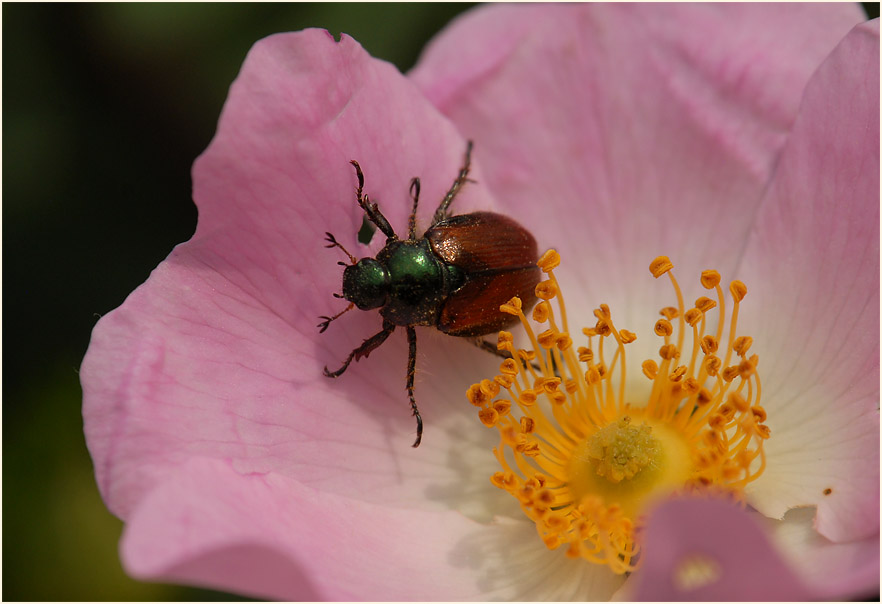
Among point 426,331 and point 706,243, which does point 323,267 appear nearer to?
point 426,331

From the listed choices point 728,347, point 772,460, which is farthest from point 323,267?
point 772,460

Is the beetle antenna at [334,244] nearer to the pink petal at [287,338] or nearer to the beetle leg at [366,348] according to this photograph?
the pink petal at [287,338]

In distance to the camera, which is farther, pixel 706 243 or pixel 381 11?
pixel 381 11

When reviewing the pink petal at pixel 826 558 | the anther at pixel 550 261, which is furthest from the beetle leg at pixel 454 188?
the pink petal at pixel 826 558

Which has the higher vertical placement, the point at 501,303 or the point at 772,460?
the point at 501,303

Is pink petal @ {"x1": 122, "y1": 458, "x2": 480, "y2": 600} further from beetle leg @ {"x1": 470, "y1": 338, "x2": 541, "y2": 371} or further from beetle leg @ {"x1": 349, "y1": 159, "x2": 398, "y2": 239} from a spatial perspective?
beetle leg @ {"x1": 349, "y1": 159, "x2": 398, "y2": 239}

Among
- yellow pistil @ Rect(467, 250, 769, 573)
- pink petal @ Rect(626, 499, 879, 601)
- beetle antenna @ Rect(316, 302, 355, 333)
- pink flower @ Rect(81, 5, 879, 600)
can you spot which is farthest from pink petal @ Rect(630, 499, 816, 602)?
beetle antenna @ Rect(316, 302, 355, 333)

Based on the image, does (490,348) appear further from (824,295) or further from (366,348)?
(824,295)
